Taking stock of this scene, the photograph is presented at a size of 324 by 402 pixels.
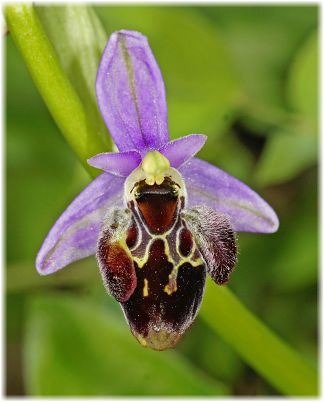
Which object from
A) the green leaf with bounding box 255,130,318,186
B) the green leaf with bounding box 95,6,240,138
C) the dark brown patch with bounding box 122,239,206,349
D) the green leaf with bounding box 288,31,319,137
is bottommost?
the green leaf with bounding box 255,130,318,186

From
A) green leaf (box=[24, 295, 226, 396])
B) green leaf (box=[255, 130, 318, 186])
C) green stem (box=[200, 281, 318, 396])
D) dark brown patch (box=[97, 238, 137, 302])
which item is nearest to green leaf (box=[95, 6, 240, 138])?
green leaf (box=[255, 130, 318, 186])

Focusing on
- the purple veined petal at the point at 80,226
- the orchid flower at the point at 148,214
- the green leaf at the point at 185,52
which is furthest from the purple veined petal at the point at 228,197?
the green leaf at the point at 185,52

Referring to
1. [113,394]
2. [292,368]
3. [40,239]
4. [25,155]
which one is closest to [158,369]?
[113,394]

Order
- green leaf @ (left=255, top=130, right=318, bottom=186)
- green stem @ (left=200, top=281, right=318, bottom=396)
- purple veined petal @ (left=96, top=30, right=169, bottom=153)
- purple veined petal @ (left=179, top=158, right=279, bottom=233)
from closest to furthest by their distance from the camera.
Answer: purple veined petal @ (left=96, top=30, right=169, bottom=153), purple veined petal @ (left=179, top=158, right=279, bottom=233), green stem @ (left=200, top=281, right=318, bottom=396), green leaf @ (left=255, top=130, right=318, bottom=186)

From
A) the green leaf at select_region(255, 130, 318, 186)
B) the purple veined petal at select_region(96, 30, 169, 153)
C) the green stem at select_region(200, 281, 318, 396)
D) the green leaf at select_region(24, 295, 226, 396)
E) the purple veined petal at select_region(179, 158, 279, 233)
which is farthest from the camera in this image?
the green leaf at select_region(255, 130, 318, 186)

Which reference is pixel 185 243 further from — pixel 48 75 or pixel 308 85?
pixel 308 85

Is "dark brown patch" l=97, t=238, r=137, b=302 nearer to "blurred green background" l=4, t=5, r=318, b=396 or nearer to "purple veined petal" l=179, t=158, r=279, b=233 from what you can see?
"purple veined petal" l=179, t=158, r=279, b=233

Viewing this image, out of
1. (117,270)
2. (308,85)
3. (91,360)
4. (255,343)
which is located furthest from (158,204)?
(308,85)
